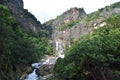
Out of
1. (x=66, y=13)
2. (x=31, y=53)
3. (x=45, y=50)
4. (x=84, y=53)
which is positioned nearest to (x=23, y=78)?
(x=31, y=53)

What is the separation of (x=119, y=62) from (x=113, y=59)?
1898 millimetres

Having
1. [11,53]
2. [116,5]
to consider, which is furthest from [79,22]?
[11,53]

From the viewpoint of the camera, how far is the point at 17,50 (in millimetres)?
62500

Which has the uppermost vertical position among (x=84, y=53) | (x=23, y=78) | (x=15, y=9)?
(x=15, y=9)

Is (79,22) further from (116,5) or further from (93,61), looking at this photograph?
(93,61)

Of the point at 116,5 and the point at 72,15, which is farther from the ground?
the point at 72,15

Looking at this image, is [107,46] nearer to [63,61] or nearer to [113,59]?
[113,59]

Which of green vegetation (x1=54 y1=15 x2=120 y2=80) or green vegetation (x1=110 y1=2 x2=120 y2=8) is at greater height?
green vegetation (x1=110 y1=2 x2=120 y2=8)

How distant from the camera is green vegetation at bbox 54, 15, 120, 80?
39562 millimetres

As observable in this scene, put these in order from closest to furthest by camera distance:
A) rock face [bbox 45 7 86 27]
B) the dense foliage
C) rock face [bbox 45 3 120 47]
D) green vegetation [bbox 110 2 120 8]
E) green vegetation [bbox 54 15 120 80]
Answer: green vegetation [bbox 54 15 120 80] → the dense foliage → rock face [bbox 45 3 120 47] → green vegetation [bbox 110 2 120 8] → rock face [bbox 45 7 86 27]

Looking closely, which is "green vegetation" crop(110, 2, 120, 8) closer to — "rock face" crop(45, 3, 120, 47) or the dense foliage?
"rock face" crop(45, 3, 120, 47)

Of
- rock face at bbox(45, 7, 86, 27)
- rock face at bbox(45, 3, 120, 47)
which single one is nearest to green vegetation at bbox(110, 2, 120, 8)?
rock face at bbox(45, 3, 120, 47)

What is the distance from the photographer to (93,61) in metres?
39.2

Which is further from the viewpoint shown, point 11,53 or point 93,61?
point 11,53
